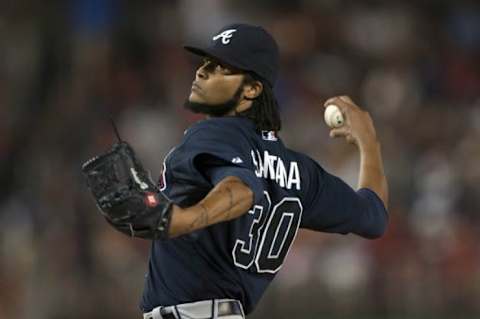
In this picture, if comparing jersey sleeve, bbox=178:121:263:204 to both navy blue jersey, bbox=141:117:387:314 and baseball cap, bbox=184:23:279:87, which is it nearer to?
navy blue jersey, bbox=141:117:387:314

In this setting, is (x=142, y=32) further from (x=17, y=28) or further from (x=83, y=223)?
(x=83, y=223)

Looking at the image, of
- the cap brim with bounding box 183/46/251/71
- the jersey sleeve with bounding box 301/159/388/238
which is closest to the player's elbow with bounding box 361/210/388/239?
the jersey sleeve with bounding box 301/159/388/238

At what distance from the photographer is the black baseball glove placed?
3.42 metres

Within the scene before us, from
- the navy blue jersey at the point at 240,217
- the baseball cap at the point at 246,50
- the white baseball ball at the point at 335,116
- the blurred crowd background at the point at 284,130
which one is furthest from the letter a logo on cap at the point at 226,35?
the blurred crowd background at the point at 284,130

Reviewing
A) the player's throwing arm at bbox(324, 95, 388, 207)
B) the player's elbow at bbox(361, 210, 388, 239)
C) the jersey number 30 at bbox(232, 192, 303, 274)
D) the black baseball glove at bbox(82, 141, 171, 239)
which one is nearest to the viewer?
the black baseball glove at bbox(82, 141, 171, 239)

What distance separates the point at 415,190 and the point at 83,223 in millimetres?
2355

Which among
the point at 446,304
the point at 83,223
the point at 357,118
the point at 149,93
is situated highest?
the point at 357,118

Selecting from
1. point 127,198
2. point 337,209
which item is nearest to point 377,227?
point 337,209

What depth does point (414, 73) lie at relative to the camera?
33.2 feet

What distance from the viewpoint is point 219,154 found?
3691 millimetres

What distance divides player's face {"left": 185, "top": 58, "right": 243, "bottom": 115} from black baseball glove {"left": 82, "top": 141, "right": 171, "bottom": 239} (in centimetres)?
56

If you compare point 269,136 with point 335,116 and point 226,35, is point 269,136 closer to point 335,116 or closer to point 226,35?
point 226,35

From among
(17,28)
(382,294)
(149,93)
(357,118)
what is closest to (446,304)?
(382,294)

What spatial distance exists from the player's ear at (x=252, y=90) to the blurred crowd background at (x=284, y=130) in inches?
176
